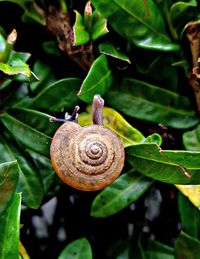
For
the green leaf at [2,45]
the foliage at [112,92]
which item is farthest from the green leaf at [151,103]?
the green leaf at [2,45]

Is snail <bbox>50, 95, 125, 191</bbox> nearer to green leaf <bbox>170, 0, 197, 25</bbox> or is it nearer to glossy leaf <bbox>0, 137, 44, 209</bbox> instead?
glossy leaf <bbox>0, 137, 44, 209</bbox>

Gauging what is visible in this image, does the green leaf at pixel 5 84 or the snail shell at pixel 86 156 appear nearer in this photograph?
the snail shell at pixel 86 156

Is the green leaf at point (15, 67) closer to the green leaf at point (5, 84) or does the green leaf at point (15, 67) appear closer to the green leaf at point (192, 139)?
the green leaf at point (5, 84)

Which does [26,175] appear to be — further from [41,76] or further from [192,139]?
[192,139]

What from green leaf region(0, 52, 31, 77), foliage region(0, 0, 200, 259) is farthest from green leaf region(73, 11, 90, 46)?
green leaf region(0, 52, 31, 77)

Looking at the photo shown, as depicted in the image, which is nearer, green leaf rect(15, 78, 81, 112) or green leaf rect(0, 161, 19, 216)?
green leaf rect(0, 161, 19, 216)

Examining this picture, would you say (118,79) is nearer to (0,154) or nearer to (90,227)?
(0,154)

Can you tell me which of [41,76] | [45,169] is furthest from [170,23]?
[45,169]
